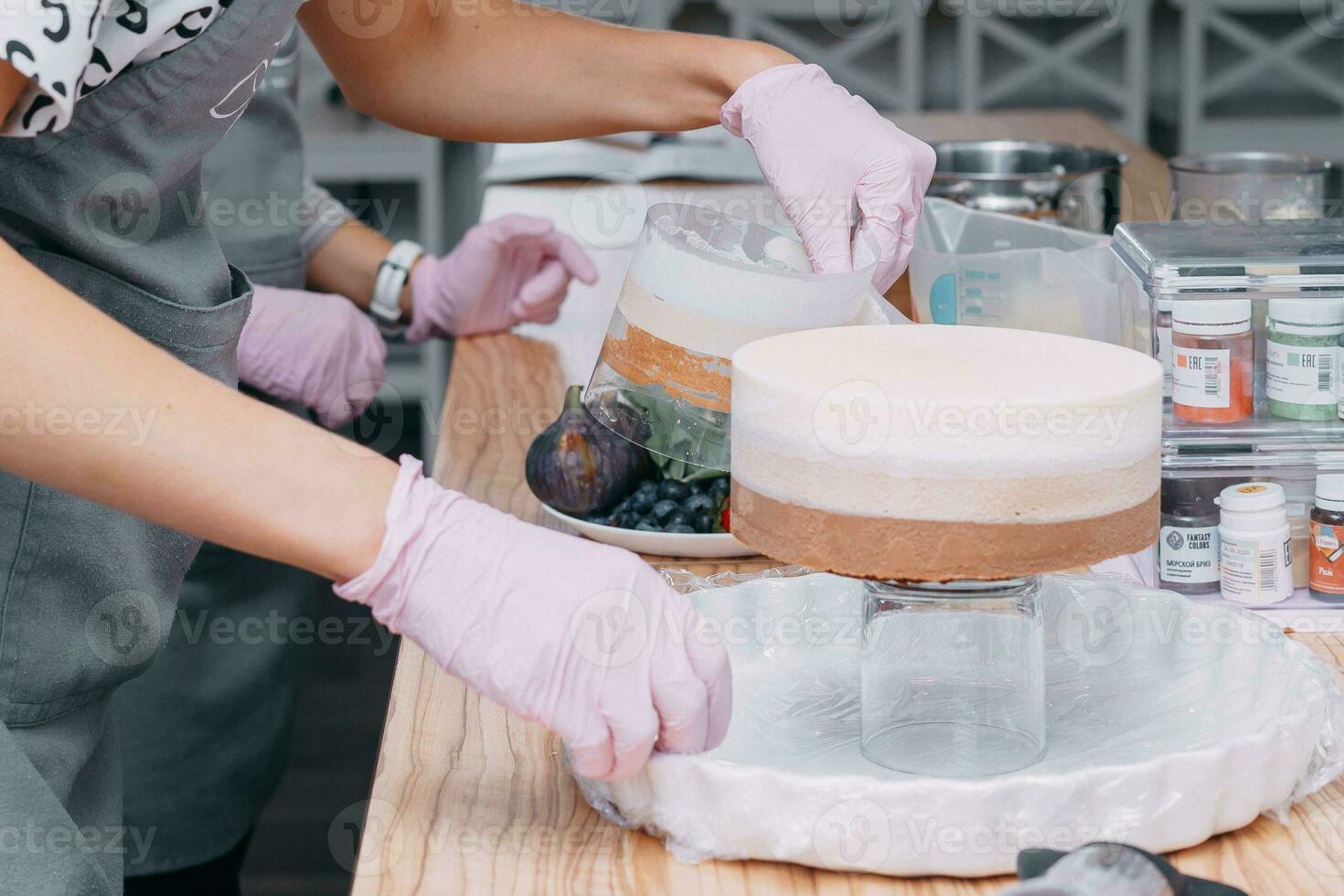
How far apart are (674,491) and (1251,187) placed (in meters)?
0.99

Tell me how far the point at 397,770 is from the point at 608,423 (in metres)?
0.40

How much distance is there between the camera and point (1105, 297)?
1433 millimetres

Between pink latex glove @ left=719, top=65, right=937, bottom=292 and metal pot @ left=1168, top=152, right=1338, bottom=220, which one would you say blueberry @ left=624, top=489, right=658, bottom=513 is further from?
metal pot @ left=1168, top=152, right=1338, bottom=220

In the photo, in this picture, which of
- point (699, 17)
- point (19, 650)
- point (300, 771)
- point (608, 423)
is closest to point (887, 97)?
point (699, 17)

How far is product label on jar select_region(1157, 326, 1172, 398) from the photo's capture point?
4.04ft

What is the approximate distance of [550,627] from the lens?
32.3 inches

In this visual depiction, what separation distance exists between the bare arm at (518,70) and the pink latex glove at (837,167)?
0.10 metres

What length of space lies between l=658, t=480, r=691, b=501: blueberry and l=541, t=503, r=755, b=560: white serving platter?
0.15 ft

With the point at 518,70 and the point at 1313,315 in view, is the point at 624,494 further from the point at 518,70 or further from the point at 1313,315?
the point at 1313,315

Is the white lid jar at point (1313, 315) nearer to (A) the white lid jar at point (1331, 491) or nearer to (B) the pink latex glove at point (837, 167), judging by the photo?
(A) the white lid jar at point (1331, 491)
